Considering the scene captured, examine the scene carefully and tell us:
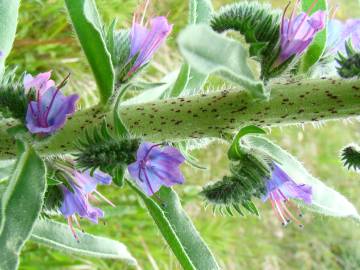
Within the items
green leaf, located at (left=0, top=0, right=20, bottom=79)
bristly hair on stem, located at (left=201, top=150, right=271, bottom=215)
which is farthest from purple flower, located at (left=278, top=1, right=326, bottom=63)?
green leaf, located at (left=0, top=0, right=20, bottom=79)

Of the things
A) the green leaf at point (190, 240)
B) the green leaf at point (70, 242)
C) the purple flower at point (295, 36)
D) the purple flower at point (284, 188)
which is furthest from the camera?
the green leaf at point (70, 242)

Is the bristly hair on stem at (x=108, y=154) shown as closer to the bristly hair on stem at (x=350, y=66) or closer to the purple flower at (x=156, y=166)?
the purple flower at (x=156, y=166)

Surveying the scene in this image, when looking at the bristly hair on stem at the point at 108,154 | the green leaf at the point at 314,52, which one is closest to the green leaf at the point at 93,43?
the bristly hair on stem at the point at 108,154

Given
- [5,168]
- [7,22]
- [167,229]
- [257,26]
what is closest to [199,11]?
[257,26]

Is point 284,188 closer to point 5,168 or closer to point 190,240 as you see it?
point 190,240

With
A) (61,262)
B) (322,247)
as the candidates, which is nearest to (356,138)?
(322,247)
